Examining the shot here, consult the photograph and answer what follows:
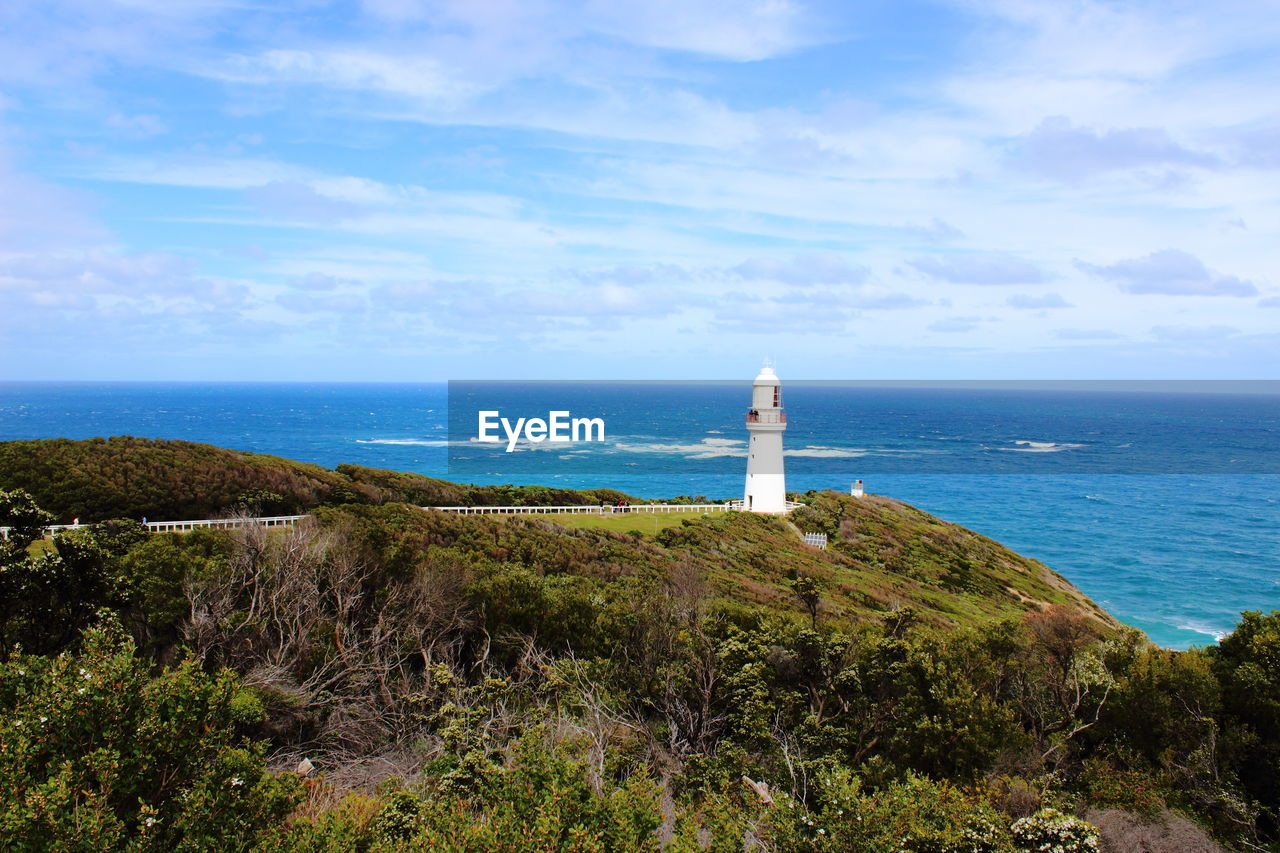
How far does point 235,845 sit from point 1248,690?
1869 centimetres

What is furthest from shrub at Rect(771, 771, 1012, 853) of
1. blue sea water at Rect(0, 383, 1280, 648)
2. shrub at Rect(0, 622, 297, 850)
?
blue sea water at Rect(0, 383, 1280, 648)

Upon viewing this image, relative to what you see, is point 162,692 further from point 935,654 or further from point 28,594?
point 935,654

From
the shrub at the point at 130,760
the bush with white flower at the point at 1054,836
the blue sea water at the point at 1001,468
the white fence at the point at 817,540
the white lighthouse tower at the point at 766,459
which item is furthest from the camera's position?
the blue sea water at the point at 1001,468

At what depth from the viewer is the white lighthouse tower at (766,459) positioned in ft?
146

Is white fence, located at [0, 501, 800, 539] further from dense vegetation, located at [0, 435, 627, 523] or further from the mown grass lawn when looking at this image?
dense vegetation, located at [0, 435, 627, 523]

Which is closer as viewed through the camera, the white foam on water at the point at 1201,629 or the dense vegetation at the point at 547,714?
the dense vegetation at the point at 547,714

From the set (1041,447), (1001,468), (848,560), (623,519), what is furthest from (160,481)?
(1041,447)

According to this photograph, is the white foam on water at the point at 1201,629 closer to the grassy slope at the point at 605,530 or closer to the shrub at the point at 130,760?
the grassy slope at the point at 605,530

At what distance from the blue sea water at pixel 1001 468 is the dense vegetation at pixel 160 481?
41.8m

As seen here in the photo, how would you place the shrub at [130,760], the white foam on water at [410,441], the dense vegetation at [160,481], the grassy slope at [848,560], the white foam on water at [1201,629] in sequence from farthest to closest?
the white foam on water at [410,441]
the white foam on water at [1201,629]
the grassy slope at [848,560]
the dense vegetation at [160,481]
the shrub at [130,760]

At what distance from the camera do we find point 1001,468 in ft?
354

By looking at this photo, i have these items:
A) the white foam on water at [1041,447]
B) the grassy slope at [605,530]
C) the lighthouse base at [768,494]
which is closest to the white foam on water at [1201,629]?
the grassy slope at [605,530]

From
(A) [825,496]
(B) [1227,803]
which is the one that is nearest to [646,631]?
(B) [1227,803]

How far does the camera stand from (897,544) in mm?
42344
